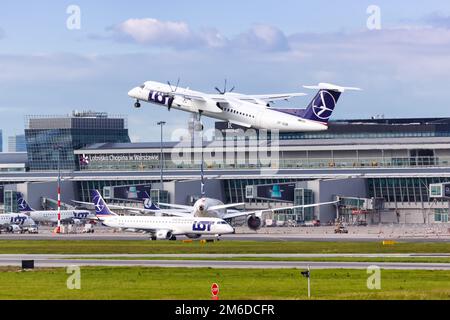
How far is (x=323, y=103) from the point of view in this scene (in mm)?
147625

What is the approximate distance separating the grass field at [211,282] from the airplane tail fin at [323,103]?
54.2 m

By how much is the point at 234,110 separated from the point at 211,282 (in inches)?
2280

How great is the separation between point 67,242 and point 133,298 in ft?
266

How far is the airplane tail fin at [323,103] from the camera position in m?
144

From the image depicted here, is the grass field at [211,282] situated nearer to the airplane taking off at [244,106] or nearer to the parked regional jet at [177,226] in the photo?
the airplane taking off at [244,106]

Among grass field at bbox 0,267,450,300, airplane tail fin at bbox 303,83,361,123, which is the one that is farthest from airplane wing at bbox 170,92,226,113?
grass field at bbox 0,267,450,300

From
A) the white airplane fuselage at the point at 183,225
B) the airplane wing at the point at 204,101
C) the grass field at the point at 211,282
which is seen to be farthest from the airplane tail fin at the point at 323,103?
the grass field at the point at 211,282

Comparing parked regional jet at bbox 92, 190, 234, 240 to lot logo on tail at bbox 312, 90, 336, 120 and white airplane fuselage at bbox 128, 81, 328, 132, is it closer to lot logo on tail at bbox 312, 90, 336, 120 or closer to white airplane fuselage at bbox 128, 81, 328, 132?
lot logo on tail at bbox 312, 90, 336, 120

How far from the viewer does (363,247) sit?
426ft

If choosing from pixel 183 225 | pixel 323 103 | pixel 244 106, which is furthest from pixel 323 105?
pixel 183 225

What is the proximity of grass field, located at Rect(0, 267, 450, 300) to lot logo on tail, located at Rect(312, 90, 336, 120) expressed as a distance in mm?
55217

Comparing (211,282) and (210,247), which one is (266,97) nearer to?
(210,247)
